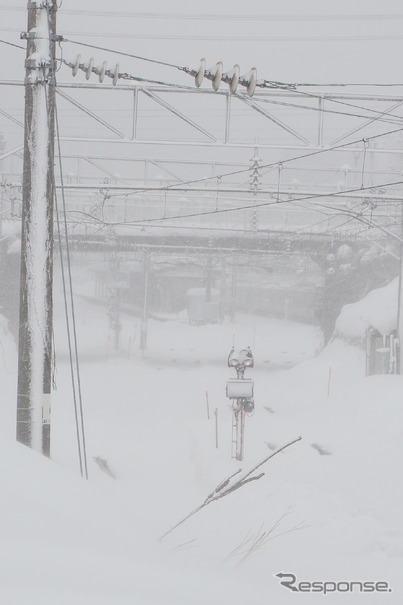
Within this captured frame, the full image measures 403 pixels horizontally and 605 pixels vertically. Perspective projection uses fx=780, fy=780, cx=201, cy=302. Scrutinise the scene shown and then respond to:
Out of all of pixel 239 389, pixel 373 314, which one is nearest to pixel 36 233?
pixel 239 389

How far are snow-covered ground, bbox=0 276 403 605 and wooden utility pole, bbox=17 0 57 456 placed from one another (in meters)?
1.19

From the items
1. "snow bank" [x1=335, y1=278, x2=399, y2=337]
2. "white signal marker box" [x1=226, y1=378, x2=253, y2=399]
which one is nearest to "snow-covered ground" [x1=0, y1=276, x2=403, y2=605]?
"snow bank" [x1=335, y1=278, x2=399, y2=337]

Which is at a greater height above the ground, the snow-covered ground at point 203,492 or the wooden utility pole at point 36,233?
the wooden utility pole at point 36,233

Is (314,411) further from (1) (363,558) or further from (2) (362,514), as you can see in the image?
(1) (363,558)

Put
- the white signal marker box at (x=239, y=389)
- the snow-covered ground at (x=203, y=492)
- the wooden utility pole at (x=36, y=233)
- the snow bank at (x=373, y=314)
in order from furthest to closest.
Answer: the snow bank at (x=373, y=314)
the white signal marker box at (x=239, y=389)
the wooden utility pole at (x=36, y=233)
the snow-covered ground at (x=203, y=492)

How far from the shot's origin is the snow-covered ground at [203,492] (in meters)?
3.98

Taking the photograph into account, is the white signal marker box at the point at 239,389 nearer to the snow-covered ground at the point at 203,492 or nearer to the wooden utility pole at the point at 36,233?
the snow-covered ground at the point at 203,492

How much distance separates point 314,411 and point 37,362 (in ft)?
48.1

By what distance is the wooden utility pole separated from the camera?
8195 millimetres

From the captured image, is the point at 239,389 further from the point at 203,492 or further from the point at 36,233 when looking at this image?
the point at 36,233

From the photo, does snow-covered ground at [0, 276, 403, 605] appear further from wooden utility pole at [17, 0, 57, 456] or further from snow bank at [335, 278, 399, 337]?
wooden utility pole at [17, 0, 57, 456]

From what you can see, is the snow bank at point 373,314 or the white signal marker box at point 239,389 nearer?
the white signal marker box at point 239,389

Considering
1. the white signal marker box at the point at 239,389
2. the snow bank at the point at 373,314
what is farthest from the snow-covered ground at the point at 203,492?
the white signal marker box at the point at 239,389

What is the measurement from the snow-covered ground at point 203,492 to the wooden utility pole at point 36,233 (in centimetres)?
119
